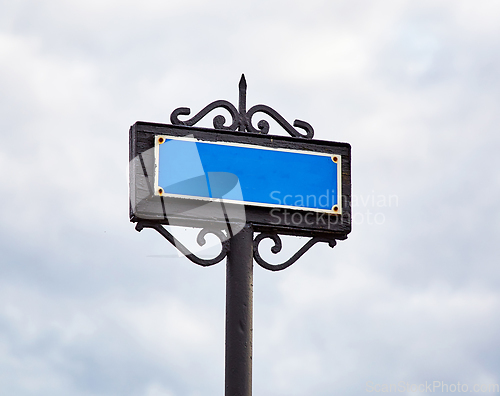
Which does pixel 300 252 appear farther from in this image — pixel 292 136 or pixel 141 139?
pixel 141 139

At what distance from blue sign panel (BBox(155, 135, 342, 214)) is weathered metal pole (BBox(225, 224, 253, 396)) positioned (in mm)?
277

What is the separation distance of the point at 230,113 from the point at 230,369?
5.45ft

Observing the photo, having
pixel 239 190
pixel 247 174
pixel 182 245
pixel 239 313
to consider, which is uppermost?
pixel 247 174

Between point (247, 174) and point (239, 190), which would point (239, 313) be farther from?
point (247, 174)

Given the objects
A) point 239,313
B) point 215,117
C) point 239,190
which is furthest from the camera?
point 215,117

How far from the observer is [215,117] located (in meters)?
5.71

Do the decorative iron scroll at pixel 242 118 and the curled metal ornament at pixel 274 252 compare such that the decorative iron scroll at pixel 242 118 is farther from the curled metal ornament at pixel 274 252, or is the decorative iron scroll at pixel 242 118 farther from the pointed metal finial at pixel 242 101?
the curled metal ornament at pixel 274 252

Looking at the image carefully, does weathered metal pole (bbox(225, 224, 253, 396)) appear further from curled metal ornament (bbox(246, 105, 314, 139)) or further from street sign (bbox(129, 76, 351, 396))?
curled metal ornament (bbox(246, 105, 314, 139))

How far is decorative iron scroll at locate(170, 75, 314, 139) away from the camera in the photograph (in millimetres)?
5668

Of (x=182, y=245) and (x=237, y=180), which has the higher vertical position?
(x=237, y=180)

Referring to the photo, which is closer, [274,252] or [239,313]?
[239,313]

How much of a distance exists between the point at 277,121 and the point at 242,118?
0.25m

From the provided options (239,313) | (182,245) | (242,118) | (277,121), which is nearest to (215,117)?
(242,118)

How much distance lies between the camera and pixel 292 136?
19.1 ft
